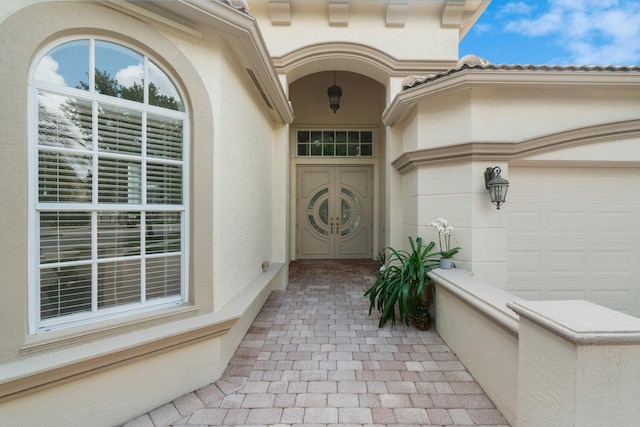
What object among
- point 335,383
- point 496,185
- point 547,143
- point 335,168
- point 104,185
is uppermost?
point 335,168

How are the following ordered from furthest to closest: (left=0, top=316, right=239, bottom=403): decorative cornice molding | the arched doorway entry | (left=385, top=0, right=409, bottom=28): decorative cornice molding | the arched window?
the arched doorway entry → (left=385, top=0, right=409, bottom=28): decorative cornice molding → the arched window → (left=0, top=316, right=239, bottom=403): decorative cornice molding

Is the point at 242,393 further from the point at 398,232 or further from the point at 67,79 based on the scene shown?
the point at 398,232

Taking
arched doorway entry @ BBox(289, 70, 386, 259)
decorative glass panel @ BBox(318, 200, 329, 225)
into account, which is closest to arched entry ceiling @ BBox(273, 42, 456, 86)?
arched doorway entry @ BBox(289, 70, 386, 259)

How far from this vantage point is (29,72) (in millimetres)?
1655

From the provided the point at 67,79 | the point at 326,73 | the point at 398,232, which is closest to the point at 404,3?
the point at 326,73

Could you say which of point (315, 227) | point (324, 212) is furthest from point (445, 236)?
point (315, 227)

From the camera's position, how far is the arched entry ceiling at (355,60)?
16.0 feet

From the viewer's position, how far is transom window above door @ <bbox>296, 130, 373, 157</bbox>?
7227mm

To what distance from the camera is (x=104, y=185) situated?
1.93 metres

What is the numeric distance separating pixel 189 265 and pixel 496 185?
11.2 feet

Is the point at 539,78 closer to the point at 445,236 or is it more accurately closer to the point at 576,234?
the point at 576,234

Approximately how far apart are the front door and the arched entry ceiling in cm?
266

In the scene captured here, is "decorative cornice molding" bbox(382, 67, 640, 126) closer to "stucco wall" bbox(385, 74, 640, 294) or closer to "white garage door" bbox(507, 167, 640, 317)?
"stucco wall" bbox(385, 74, 640, 294)

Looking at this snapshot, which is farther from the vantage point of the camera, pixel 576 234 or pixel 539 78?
pixel 576 234
